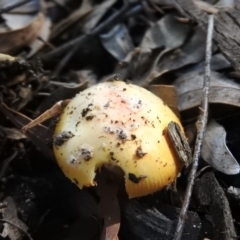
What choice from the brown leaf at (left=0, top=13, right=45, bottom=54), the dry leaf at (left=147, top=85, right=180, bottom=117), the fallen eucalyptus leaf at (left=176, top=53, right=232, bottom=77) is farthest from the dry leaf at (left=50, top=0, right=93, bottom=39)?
the dry leaf at (left=147, top=85, right=180, bottom=117)

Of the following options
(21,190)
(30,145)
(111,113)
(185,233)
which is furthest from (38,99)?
(185,233)

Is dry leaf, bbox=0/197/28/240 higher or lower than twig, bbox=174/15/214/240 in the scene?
lower

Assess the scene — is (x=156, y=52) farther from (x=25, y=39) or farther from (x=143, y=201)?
(x=143, y=201)

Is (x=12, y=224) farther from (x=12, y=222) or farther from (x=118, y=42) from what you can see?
(x=118, y=42)

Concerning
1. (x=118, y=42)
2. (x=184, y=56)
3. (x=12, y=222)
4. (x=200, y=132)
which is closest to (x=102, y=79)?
(x=118, y=42)

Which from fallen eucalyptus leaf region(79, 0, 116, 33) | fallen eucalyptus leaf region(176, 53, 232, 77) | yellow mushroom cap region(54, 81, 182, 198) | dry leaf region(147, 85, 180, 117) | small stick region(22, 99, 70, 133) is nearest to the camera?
yellow mushroom cap region(54, 81, 182, 198)

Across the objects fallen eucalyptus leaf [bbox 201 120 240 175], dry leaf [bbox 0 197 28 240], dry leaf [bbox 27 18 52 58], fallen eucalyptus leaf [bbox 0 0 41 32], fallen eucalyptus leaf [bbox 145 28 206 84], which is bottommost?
dry leaf [bbox 0 197 28 240]

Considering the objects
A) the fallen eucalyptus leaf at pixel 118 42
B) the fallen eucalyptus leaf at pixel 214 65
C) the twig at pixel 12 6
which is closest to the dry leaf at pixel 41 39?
the twig at pixel 12 6

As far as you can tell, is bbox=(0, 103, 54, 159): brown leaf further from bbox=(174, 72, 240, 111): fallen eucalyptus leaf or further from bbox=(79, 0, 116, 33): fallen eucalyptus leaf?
bbox=(79, 0, 116, 33): fallen eucalyptus leaf
